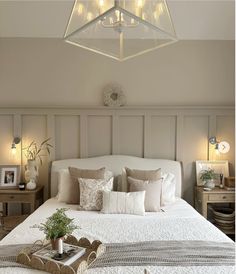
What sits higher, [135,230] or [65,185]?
[65,185]

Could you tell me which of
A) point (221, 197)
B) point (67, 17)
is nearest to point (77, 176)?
point (221, 197)

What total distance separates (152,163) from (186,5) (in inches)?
78.7

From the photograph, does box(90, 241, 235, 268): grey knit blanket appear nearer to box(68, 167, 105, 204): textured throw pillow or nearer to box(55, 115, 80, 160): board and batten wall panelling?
box(68, 167, 105, 204): textured throw pillow

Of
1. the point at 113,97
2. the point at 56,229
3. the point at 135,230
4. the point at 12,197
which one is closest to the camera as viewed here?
the point at 56,229

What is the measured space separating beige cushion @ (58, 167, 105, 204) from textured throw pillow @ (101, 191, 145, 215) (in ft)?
1.42

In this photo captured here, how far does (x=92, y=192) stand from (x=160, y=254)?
1328 millimetres

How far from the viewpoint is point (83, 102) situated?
3984mm

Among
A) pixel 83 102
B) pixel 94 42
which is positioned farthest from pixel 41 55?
pixel 94 42

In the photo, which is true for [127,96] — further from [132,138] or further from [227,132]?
[227,132]

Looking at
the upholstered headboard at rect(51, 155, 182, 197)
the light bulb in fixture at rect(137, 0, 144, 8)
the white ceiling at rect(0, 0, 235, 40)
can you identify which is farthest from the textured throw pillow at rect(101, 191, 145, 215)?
the white ceiling at rect(0, 0, 235, 40)

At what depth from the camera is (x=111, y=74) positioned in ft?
13.0

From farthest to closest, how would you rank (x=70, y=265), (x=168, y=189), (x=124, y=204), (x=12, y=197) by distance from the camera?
(x=12, y=197) < (x=168, y=189) < (x=124, y=204) < (x=70, y=265)

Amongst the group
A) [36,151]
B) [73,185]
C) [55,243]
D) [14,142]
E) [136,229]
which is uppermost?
[14,142]

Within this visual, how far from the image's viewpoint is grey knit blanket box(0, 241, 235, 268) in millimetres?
1810
